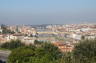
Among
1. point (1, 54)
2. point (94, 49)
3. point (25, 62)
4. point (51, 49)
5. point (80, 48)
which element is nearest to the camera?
point (25, 62)

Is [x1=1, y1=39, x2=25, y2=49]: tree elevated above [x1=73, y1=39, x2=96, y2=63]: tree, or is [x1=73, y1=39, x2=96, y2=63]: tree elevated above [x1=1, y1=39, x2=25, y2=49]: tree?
[x1=73, y1=39, x2=96, y2=63]: tree

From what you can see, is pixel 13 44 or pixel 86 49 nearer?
pixel 86 49

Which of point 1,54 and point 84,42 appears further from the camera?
point 1,54

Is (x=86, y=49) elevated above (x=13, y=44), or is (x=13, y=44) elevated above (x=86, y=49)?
(x=86, y=49)

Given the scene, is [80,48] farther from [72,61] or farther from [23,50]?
[72,61]

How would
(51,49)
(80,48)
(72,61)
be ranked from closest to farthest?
1. (72,61)
2. (80,48)
3. (51,49)

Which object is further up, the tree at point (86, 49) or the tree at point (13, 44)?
the tree at point (86, 49)

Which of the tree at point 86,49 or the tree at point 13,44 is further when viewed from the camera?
the tree at point 13,44

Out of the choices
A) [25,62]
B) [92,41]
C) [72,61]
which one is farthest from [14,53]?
[92,41]

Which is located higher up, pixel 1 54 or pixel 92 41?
pixel 92 41

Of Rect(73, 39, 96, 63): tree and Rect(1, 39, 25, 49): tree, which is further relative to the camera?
Rect(1, 39, 25, 49): tree
